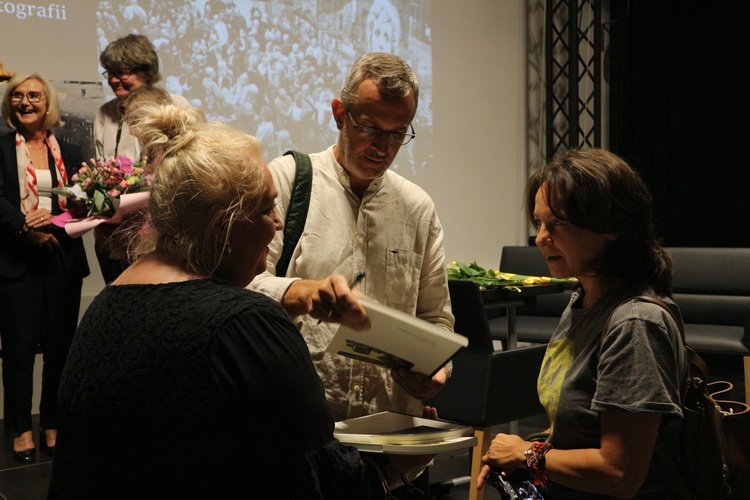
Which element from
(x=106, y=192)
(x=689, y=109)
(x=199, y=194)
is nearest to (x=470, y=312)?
(x=106, y=192)

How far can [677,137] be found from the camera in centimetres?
802

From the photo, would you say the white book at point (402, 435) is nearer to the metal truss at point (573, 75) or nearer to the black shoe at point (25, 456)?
the black shoe at point (25, 456)

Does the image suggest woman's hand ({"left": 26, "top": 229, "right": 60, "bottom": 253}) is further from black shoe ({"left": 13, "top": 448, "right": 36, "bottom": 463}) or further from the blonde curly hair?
the blonde curly hair

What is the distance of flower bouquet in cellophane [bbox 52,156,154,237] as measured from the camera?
3893 millimetres

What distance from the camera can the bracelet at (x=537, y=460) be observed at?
1.62m

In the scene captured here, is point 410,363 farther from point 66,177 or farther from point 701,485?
point 66,177

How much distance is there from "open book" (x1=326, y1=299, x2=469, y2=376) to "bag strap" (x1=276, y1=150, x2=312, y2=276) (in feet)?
1.40

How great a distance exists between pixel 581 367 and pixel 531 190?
1.57 ft

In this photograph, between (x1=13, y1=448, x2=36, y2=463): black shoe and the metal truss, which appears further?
the metal truss

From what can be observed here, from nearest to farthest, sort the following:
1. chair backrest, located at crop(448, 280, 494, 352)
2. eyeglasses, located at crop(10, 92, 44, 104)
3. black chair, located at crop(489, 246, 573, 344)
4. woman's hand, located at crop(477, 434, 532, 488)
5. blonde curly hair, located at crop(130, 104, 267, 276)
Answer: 1. blonde curly hair, located at crop(130, 104, 267, 276)
2. woman's hand, located at crop(477, 434, 532, 488)
3. chair backrest, located at crop(448, 280, 494, 352)
4. eyeglasses, located at crop(10, 92, 44, 104)
5. black chair, located at crop(489, 246, 573, 344)

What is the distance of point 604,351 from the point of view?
5.01ft

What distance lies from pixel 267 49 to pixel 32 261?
2629 millimetres

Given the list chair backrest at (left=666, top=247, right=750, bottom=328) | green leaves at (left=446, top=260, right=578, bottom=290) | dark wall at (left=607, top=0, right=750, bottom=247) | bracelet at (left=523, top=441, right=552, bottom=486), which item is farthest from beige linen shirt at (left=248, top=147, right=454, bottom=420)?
dark wall at (left=607, top=0, right=750, bottom=247)

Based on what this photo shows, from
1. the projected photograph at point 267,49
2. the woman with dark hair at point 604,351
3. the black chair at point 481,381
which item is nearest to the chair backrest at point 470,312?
the black chair at point 481,381
